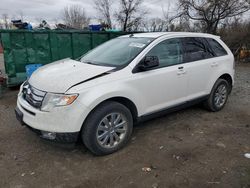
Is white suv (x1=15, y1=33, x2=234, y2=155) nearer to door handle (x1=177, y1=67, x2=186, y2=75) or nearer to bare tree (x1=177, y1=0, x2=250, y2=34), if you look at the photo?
door handle (x1=177, y1=67, x2=186, y2=75)

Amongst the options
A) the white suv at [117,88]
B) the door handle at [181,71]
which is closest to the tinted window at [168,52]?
the white suv at [117,88]

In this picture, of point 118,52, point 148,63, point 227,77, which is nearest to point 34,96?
point 118,52

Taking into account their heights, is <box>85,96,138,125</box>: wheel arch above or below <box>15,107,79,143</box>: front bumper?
above

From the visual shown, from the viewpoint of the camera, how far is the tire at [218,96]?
4693 mm

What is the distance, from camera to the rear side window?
→ 15.1 ft

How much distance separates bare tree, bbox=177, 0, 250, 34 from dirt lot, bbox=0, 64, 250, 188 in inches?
530

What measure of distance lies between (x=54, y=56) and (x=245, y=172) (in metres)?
6.15

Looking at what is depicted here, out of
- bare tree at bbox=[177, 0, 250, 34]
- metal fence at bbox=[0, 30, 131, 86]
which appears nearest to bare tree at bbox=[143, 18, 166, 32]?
bare tree at bbox=[177, 0, 250, 34]

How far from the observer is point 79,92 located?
111 inches

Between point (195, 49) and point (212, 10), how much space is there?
44.0 feet

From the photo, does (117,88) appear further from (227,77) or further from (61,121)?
(227,77)

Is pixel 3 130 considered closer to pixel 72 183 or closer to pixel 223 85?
pixel 72 183

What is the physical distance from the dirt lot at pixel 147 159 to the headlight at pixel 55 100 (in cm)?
77

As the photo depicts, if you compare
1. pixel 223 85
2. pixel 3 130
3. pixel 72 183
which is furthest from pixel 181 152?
pixel 3 130
